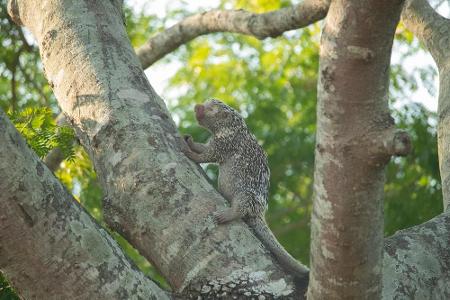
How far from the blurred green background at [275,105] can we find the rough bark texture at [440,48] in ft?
10.4

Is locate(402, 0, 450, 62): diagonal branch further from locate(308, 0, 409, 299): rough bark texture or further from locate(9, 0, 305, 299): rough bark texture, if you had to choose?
locate(308, 0, 409, 299): rough bark texture

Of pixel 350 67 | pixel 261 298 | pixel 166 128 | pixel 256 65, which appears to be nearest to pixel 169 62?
pixel 256 65

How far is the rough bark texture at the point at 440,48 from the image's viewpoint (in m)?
4.81

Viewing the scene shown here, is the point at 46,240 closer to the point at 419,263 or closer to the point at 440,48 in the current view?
the point at 419,263

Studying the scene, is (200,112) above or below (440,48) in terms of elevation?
above

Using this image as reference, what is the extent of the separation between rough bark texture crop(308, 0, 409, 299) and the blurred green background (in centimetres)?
417

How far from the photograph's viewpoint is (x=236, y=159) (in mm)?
5914

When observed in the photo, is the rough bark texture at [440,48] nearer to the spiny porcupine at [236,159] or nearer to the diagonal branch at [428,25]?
the diagonal branch at [428,25]

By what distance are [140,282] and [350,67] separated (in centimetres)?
146

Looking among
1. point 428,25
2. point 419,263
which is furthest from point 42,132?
point 428,25

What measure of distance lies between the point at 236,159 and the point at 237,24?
56.1 inches

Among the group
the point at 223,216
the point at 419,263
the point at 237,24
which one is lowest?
the point at 419,263

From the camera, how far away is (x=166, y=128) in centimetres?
438

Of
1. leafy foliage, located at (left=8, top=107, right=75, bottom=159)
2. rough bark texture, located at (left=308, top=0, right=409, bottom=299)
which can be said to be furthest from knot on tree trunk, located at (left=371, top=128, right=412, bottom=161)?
leafy foliage, located at (left=8, top=107, right=75, bottom=159)
